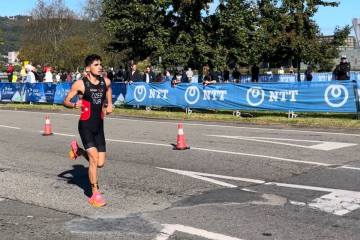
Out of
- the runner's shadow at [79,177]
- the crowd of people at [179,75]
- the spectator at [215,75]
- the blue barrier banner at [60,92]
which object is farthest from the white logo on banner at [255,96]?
the blue barrier banner at [60,92]

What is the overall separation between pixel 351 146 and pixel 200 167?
4.22 meters

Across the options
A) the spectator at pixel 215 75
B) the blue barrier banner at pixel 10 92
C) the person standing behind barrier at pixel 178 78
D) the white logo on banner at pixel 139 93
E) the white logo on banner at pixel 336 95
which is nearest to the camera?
the white logo on banner at pixel 336 95

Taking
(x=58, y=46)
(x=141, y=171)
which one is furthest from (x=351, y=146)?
(x=58, y=46)

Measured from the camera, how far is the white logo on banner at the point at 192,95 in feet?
72.5

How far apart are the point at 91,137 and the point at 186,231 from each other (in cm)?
199

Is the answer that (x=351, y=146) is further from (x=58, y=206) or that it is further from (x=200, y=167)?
(x=58, y=206)

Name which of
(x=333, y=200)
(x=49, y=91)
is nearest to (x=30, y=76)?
(x=49, y=91)

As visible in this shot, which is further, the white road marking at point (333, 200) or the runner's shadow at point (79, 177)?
the runner's shadow at point (79, 177)

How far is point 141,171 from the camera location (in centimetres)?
967

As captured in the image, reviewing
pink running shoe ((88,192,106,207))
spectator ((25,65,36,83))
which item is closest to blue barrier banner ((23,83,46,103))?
spectator ((25,65,36,83))

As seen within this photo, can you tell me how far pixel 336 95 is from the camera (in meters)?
17.9

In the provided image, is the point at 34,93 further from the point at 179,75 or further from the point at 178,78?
the point at 178,78

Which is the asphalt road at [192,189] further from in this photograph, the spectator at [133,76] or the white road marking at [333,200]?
the spectator at [133,76]

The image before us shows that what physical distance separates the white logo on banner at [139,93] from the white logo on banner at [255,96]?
573 centimetres
